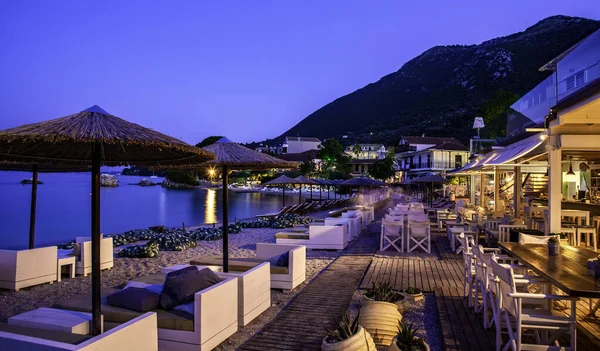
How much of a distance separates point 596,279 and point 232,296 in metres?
3.26

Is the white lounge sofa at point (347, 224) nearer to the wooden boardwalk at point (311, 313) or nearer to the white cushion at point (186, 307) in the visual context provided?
the wooden boardwalk at point (311, 313)

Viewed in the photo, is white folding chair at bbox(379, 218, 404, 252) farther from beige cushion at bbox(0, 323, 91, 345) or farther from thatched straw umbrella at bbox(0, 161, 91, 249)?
beige cushion at bbox(0, 323, 91, 345)

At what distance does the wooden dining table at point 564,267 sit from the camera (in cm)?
311

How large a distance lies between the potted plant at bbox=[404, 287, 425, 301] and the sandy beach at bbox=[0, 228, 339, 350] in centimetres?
156

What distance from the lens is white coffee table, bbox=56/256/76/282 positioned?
7148mm

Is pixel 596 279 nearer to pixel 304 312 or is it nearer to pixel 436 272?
pixel 304 312

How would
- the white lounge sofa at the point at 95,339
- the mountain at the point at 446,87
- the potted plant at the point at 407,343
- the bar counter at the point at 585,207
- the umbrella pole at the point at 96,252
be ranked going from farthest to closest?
the mountain at the point at 446,87 → the bar counter at the point at 585,207 → the umbrella pole at the point at 96,252 → the potted plant at the point at 407,343 → the white lounge sofa at the point at 95,339

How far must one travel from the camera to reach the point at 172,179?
93.6 metres

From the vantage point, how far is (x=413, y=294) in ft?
18.2

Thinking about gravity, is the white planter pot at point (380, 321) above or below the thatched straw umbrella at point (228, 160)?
below

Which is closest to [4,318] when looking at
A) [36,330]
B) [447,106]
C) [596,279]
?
[36,330]

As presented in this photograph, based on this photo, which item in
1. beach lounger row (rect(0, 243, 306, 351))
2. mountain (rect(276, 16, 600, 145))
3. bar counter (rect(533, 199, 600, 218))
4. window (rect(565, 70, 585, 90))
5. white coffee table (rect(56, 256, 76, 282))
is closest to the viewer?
beach lounger row (rect(0, 243, 306, 351))

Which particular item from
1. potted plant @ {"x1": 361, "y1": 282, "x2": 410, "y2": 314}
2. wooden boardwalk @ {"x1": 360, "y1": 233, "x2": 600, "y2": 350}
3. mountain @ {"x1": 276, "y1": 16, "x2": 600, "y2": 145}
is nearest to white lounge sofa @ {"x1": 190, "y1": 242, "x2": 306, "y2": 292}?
wooden boardwalk @ {"x1": 360, "y1": 233, "x2": 600, "y2": 350}

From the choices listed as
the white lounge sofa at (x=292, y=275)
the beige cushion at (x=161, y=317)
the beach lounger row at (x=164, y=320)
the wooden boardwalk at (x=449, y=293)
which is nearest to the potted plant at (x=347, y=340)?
the wooden boardwalk at (x=449, y=293)
